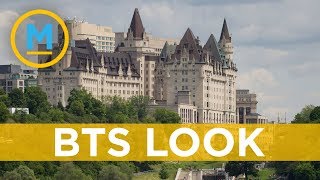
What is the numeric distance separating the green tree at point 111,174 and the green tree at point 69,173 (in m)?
1.45

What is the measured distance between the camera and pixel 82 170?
166 m

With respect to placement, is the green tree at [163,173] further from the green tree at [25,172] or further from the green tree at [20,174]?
the green tree at [20,174]

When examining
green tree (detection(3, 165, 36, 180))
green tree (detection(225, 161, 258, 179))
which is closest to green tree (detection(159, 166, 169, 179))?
green tree (detection(225, 161, 258, 179))

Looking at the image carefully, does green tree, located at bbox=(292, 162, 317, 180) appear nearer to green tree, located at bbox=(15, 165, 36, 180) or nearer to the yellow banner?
the yellow banner

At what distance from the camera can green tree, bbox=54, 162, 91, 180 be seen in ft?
499

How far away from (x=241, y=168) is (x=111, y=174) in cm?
3216

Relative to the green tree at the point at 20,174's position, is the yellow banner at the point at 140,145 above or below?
above

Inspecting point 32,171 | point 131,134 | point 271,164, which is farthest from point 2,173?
point 271,164

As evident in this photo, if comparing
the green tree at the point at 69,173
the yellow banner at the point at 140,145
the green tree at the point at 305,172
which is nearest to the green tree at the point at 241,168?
the yellow banner at the point at 140,145

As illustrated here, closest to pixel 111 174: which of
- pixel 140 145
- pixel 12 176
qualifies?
pixel 12 176

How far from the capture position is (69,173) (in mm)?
153500

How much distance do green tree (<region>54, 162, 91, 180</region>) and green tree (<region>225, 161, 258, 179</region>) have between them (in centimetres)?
3202

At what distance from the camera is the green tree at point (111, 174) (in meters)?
156

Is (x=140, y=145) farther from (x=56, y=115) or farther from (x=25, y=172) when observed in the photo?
(x=25, y=172)
